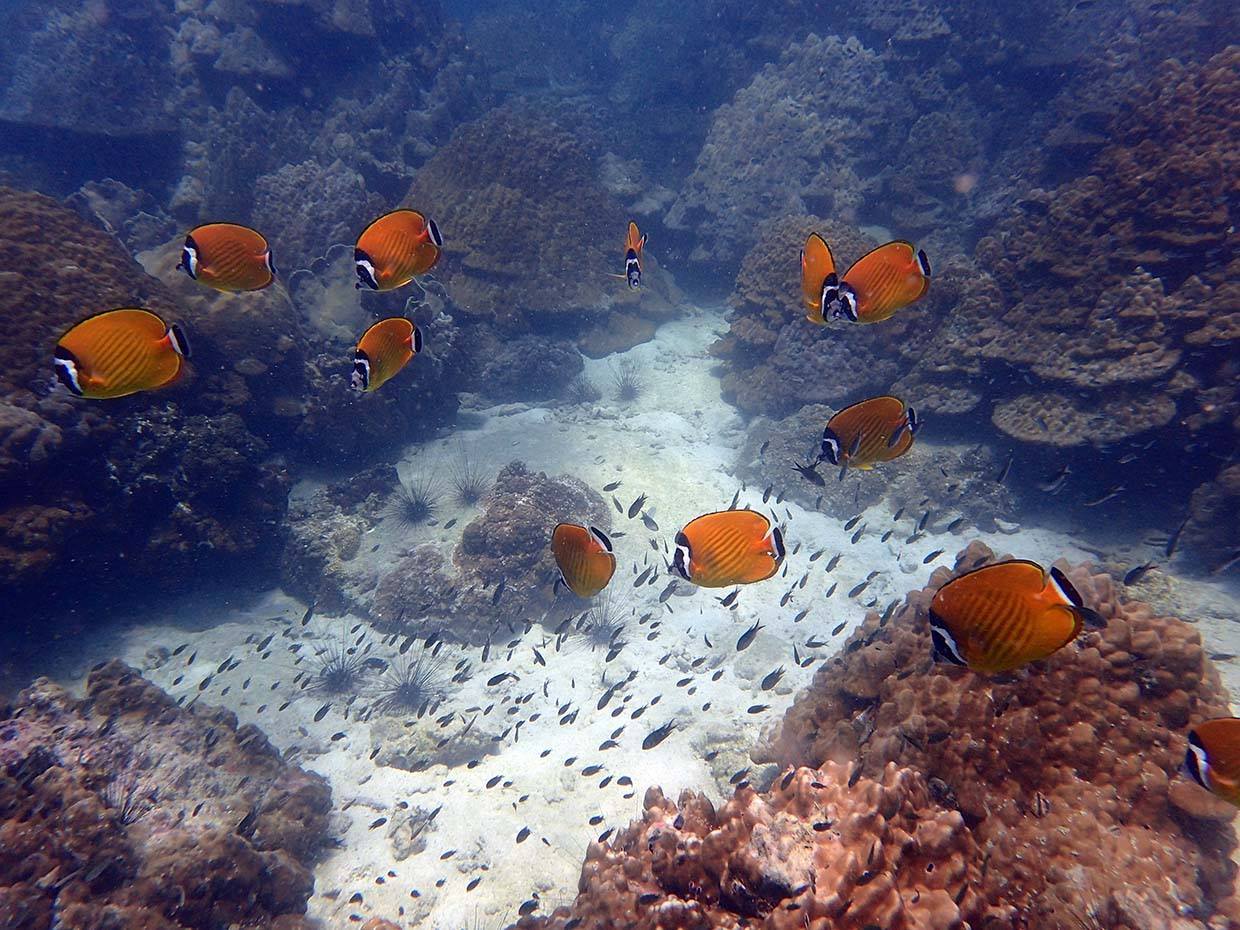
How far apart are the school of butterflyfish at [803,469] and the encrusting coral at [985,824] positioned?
1.87ft

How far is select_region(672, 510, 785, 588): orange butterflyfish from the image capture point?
3.24 meters

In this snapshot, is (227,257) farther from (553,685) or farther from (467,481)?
(467,481)

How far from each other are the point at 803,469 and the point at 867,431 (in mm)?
962

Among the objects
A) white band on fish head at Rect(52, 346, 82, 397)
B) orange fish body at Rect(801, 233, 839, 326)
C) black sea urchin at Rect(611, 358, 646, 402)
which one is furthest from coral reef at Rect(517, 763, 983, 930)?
black sea urchin at Rect(611, 358, 646, 402)

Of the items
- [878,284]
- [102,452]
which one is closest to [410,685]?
[102,452]

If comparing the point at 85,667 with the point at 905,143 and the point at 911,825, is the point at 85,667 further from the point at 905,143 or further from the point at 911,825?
the point at 905,143

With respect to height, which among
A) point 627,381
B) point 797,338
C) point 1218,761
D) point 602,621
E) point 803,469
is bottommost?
point 602,621

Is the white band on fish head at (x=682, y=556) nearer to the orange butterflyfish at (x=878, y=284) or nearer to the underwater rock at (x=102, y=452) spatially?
the orange butterflyfish at (x=878, y=284)

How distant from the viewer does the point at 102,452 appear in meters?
8.38

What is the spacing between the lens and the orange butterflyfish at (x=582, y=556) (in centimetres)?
357

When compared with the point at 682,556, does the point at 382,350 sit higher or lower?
higher

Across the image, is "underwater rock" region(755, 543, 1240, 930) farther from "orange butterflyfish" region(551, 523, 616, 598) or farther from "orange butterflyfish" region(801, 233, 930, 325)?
"orange butterflyfish" region(801, 233, 930, 325)

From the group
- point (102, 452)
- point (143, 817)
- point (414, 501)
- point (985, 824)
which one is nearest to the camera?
point (985, 824)

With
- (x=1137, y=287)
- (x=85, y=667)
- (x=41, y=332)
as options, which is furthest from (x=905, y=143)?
(x=85, y=667)
